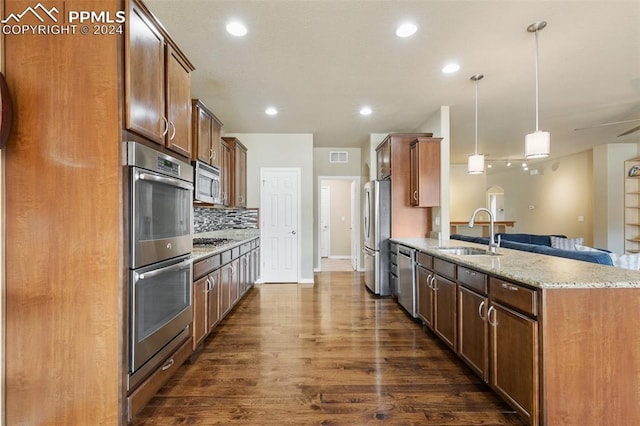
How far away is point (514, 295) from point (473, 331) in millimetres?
573

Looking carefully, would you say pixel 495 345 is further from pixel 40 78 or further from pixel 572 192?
pixel 572 192

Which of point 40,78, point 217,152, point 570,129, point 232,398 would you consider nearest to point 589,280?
point 232,398

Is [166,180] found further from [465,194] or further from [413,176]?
[465,194]

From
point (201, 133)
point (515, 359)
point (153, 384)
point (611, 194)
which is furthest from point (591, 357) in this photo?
point (611, 194)

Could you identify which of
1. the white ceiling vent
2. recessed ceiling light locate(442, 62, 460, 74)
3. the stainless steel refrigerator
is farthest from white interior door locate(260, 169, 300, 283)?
recessed ceiling light locate(442, 62, 460, 74)

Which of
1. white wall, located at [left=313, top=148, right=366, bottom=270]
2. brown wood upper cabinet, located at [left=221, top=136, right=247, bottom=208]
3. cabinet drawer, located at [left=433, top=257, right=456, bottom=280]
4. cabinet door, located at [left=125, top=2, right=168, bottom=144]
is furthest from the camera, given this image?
white wall, located at [left=313, top=148, right=366, bottom=270]

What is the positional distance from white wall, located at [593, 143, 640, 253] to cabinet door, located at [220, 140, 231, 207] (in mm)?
7636

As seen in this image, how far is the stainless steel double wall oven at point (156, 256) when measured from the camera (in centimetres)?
150

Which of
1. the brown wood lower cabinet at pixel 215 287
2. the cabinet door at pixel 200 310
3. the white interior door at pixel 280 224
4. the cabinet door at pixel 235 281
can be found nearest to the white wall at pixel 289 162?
the white interior door at pixel 280 224

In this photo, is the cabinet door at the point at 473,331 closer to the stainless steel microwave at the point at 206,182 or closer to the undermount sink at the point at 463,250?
the undermount sink at the point at 463,250

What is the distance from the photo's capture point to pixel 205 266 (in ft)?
8.60

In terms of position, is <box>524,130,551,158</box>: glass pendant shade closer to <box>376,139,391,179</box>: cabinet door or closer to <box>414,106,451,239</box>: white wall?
<box>414,106,451,239</box>: white wall

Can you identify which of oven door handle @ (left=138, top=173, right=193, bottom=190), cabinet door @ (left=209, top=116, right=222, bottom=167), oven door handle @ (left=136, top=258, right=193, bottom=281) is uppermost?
cabinet door @ (left=209, top=116, right=222, bottom=167)

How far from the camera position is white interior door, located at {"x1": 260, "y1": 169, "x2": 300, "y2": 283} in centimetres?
536
